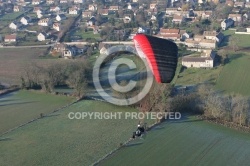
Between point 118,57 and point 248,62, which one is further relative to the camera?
point 118,57

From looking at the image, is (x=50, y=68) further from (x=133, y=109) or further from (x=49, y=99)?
(x=133, y=109)

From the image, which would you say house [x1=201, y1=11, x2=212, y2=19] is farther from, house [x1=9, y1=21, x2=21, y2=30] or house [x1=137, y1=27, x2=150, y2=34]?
house [x1=9, y1=21, x2=21, y2=30]

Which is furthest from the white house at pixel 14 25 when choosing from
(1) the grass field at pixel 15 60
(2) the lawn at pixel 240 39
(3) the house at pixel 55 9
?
(2) the lawn at pixel 240 39

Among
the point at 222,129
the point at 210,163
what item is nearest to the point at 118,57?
the point at 222,129

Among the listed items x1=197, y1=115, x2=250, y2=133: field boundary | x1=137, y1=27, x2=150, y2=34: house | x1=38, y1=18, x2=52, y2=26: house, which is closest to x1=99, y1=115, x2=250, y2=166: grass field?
x1=197, y1=115, x2=250, y2=133: field boundary

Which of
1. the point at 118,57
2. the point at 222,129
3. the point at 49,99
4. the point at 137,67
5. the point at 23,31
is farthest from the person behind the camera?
the point at 23,31

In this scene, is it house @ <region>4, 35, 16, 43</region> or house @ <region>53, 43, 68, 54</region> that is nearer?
house @ <region>53, 43, 68, 54</region>
